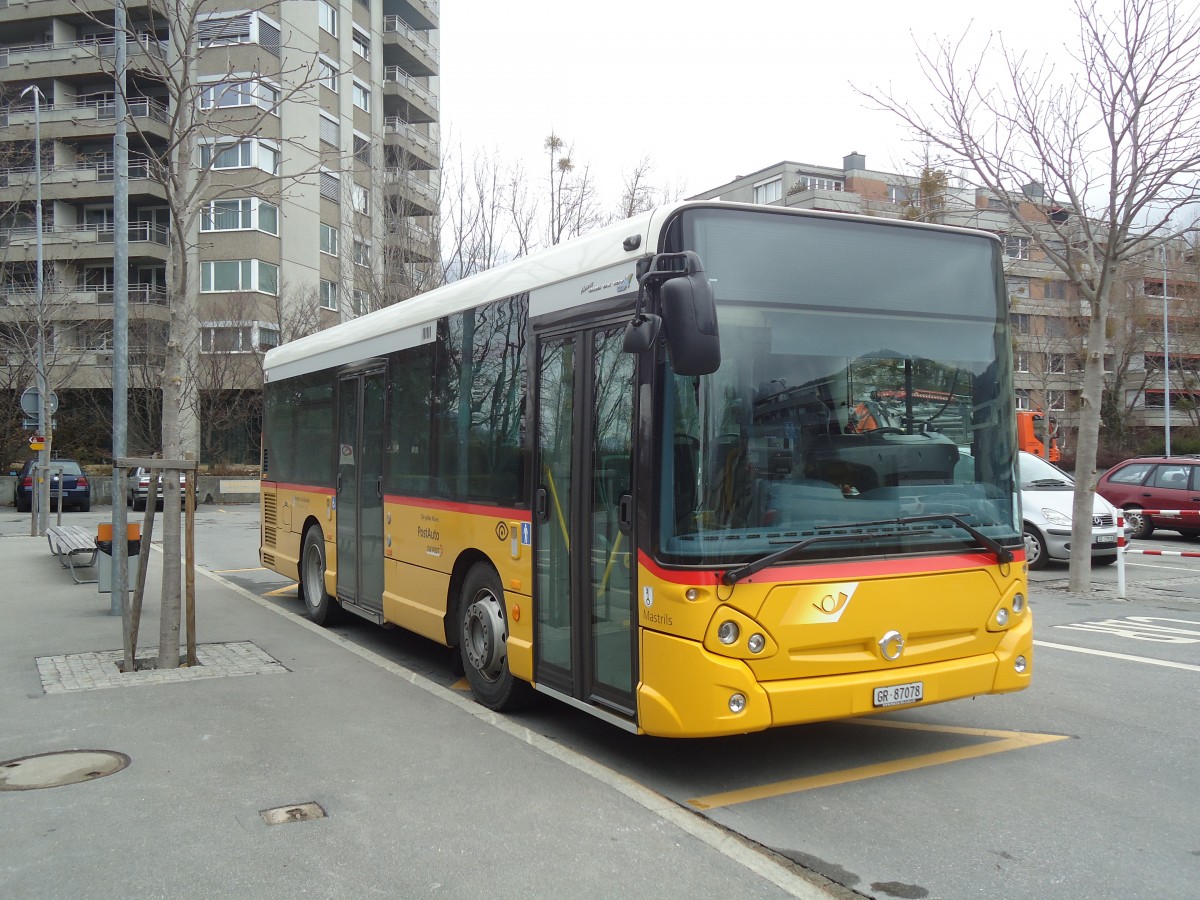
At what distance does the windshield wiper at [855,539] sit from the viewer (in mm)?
5117

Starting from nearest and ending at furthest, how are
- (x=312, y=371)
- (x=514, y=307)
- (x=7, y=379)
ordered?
(x=514, y=307), (x=312, y=371), (x=7, y=379)

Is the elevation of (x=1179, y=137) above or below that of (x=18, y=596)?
above

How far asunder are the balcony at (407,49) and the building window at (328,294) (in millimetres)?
12613

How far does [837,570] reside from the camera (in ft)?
17.5

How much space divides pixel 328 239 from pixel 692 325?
43852 millimetres

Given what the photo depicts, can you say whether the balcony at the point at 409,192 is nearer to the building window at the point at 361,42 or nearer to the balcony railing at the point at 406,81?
the building window at the point at 361,42

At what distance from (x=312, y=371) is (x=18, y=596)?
5.05m

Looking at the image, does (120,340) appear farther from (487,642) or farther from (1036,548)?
(1036,548)

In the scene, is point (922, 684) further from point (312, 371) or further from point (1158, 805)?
point (312, 371)

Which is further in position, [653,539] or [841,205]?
[841,205]

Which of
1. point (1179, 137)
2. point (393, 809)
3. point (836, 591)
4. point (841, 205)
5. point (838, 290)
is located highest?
point (841, 205)

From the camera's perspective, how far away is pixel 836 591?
5320mm

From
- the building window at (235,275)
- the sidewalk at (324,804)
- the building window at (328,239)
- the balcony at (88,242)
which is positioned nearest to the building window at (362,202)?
the building window at (235,275)

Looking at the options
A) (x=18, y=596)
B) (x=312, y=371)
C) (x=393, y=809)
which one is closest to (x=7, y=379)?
(x=18, y=596)
